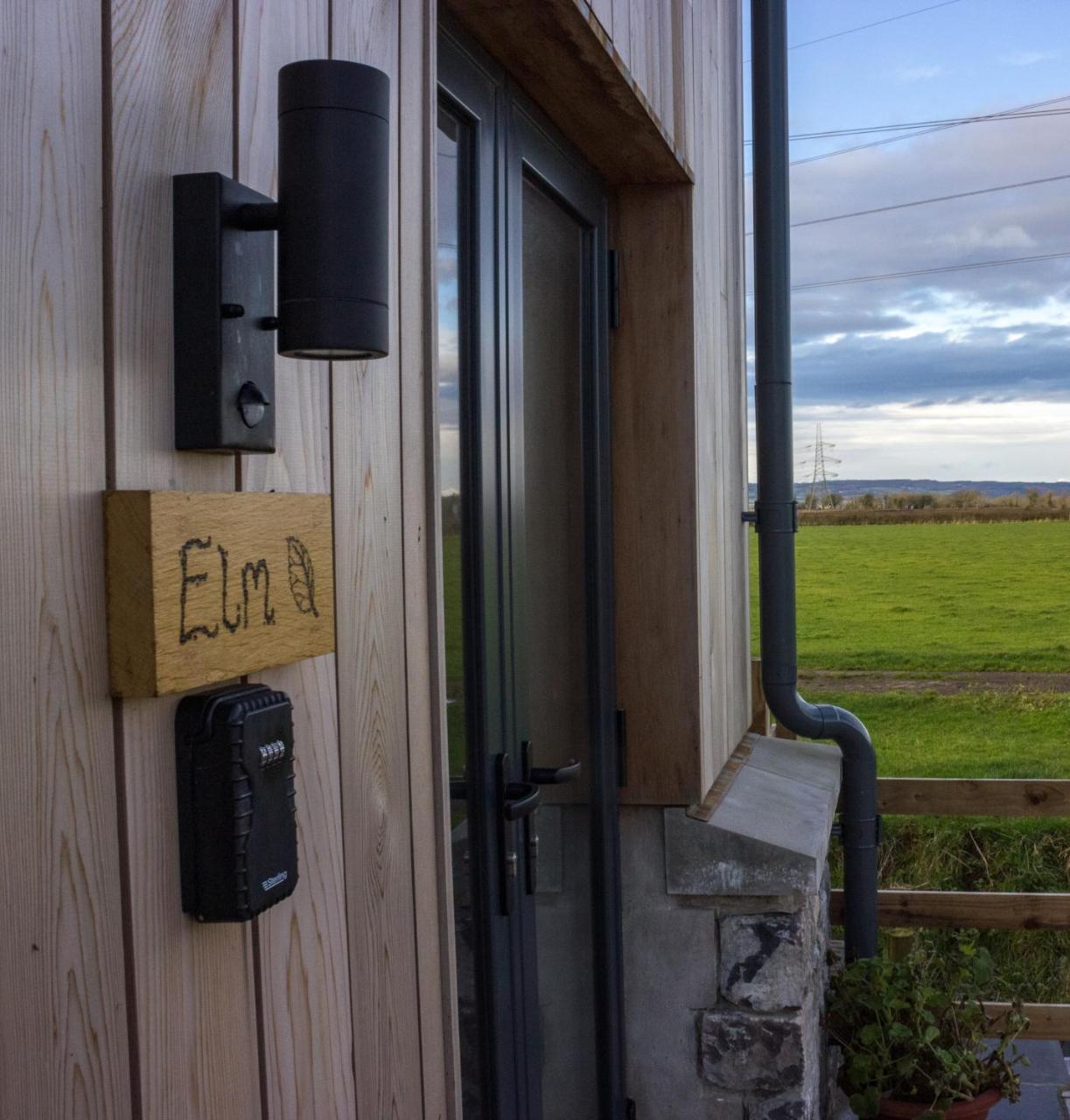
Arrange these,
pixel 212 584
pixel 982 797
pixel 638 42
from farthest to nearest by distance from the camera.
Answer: pixel 982 797, pixel 638 42, pixel 212 584

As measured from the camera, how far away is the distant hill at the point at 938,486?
11.9 metres

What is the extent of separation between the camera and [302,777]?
3.33 feet

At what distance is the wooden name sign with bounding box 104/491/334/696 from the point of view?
0.75 m

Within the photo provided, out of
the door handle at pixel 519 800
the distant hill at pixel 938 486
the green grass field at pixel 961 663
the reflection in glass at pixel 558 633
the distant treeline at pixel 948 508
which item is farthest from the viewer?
the distant treeline at pixel 948 508

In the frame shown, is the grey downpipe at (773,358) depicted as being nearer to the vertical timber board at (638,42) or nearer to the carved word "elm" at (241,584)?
the vertical timber board at (638,42)

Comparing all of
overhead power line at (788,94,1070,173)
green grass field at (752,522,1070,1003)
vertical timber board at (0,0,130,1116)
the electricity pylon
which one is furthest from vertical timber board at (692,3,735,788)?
overhead power line at (788,94,1070,173)

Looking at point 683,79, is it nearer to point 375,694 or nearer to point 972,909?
point 375,694

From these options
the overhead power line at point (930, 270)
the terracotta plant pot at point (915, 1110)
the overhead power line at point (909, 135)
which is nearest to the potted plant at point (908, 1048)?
the terracotta plant pot at point (915, 1110)

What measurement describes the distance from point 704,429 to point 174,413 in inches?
82.0

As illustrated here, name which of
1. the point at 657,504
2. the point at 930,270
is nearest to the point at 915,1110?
the point at 657,504

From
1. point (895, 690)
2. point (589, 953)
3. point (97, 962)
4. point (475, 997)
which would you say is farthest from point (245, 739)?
point (895, 690)

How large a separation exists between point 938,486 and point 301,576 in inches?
488

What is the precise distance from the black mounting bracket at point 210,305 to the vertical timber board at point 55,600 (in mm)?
79

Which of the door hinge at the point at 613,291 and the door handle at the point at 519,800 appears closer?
the door handle at the point at 519,800
